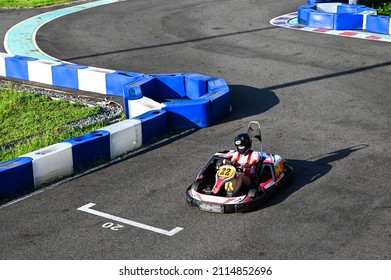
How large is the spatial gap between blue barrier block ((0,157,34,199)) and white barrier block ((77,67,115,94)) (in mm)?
4871

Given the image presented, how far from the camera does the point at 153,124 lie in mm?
11969

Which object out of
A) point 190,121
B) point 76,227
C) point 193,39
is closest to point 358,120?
point 190,121

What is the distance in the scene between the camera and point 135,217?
9.24 m

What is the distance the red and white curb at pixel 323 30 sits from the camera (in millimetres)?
18594

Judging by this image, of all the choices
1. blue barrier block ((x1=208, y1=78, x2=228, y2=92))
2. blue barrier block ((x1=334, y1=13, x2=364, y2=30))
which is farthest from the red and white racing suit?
blue barrier block ((x1=334, y1=13, x2=364, y2=30))

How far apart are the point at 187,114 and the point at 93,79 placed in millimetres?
3276

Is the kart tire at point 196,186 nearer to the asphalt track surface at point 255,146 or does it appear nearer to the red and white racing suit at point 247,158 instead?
the asphalt track surface at point 255,146

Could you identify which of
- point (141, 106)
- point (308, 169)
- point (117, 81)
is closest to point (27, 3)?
point (117, 81)

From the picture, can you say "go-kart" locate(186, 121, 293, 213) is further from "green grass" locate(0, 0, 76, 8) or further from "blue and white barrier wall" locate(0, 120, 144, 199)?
"green grass" locate(0, 0, 76, 8)

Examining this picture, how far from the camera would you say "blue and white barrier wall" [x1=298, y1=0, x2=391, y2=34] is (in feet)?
62.1

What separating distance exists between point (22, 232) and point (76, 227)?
0.62 meters

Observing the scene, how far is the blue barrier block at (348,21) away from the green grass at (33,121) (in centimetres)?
808

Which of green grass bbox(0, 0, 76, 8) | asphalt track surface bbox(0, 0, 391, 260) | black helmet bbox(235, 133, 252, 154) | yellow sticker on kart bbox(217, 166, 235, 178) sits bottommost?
green grass bbox(0, 0, 76, 8)
